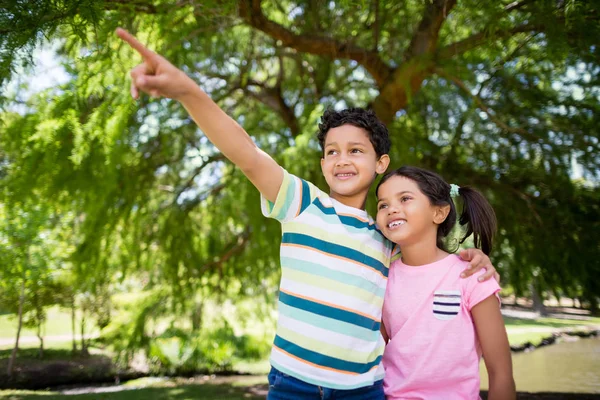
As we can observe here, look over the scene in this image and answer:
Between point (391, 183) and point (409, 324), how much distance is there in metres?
0.46

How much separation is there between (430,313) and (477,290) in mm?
154

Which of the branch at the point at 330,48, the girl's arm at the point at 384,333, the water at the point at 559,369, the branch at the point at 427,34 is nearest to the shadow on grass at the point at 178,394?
the water at the point at 559,369

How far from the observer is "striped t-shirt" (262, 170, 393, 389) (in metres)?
1.46

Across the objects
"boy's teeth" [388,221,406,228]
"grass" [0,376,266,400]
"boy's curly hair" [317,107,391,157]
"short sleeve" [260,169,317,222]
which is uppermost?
"boy's curly hair" [317,107,391,157]

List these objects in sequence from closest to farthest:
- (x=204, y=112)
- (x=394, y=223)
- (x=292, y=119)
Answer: (x=204, y=112) < (x=394, y=223) < (x=292, y=119)

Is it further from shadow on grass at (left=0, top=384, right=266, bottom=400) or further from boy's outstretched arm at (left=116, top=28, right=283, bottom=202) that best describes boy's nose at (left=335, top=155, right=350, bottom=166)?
shadow on grass at (left=0, top=384, right=266, bottom=400)

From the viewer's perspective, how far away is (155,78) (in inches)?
45.0

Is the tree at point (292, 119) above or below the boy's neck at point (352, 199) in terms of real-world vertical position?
above

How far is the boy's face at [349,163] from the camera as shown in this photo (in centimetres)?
168

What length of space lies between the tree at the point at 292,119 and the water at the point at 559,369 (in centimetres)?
246

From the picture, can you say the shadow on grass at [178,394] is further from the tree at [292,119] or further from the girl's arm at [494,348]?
the girl's arm at [494,348]

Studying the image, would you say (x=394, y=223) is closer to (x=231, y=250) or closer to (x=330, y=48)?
(x=330, y=48)

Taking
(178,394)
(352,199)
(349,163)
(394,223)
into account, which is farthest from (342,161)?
(178,394)

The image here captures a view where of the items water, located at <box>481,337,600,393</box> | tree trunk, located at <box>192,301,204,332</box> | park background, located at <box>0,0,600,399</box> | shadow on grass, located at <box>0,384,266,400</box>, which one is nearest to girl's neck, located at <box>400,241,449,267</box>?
park background, located at <box>0,0,600,399</box>
